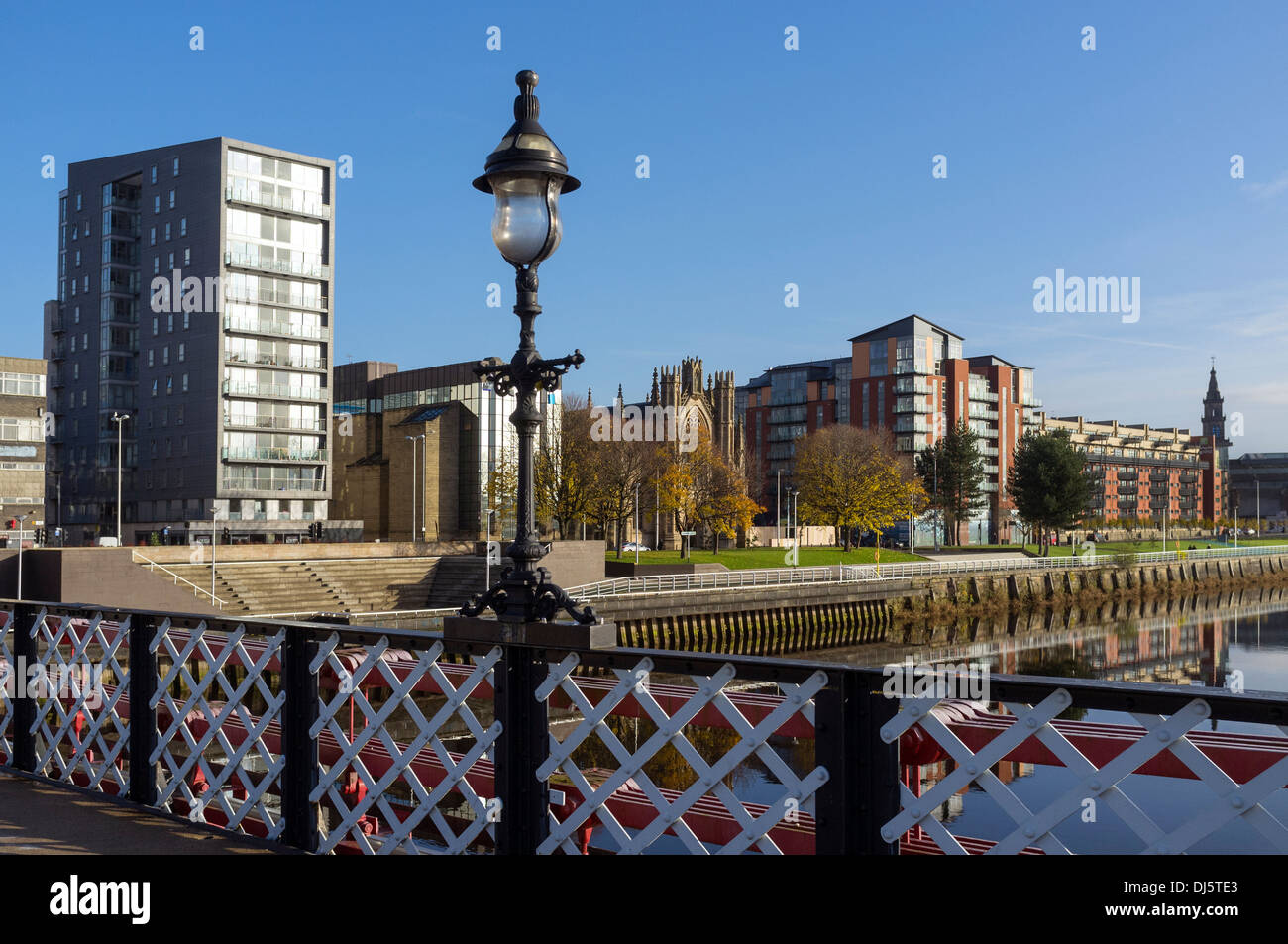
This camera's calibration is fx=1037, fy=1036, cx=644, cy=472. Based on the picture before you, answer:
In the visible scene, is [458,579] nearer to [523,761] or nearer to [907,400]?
[523,761]

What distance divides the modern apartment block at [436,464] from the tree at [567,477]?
232 cm

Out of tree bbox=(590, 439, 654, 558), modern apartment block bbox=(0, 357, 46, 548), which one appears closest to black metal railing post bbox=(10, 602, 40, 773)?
tree bbox=(590, 439, 654, 558)

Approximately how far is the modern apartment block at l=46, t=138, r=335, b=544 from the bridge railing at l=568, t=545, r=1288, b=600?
26087 mm

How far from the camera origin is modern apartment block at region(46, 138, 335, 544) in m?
65.9

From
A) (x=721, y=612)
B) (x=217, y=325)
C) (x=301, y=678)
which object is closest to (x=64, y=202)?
(x=217, y=325)

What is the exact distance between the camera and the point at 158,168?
69375 millimetres

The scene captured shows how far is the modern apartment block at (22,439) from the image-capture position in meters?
63.7

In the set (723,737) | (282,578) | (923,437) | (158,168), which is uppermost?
(158,168)

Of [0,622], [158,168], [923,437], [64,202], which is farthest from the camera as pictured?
[923,437]

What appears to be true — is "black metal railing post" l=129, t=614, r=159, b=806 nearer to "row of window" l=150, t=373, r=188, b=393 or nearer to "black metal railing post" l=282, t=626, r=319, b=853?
"black metal railing post" l=282, t=626, r=319, b=853

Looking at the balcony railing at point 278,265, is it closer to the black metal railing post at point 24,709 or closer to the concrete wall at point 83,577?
the concrete wall at point 83,577
